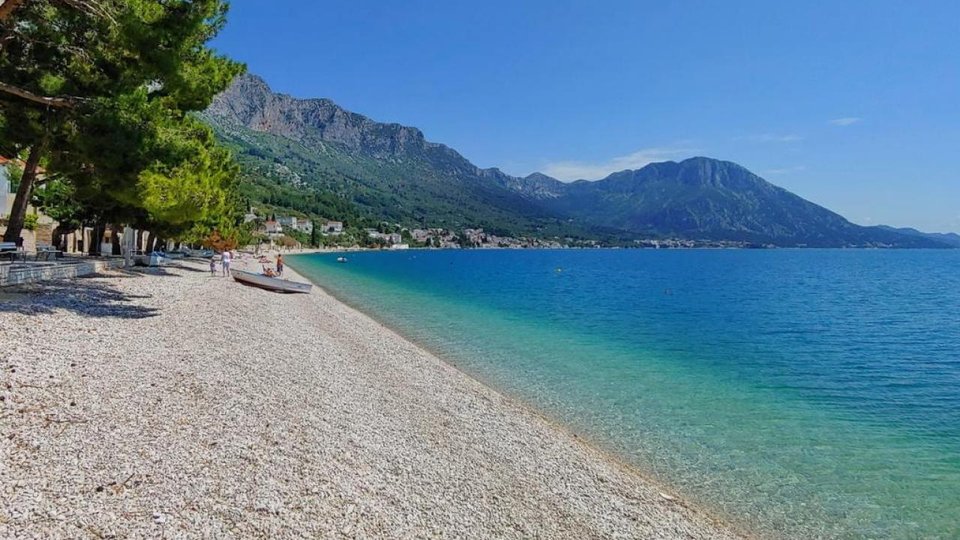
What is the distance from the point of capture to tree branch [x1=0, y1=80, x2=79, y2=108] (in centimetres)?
1278

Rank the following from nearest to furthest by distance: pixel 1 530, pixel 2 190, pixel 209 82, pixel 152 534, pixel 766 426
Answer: pixel 1 530 → pixel 152 534 → pixel 766 426 → pixel 209 82 → pixel 2 190

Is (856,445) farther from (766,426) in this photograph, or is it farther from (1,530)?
(1,530)

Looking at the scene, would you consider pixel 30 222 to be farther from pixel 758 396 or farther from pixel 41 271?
pixel 758 396

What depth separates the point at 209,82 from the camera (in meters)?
18.0

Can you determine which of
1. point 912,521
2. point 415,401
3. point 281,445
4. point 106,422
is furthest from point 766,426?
point 106,422

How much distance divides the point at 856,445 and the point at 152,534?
12702mm

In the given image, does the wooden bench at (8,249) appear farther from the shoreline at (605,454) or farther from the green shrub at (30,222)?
the green shrub at (30,222)

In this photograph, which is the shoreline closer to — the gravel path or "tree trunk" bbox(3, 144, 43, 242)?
the gravel path

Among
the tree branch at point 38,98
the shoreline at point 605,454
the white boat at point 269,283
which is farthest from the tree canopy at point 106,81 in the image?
the white boat at point 269,283

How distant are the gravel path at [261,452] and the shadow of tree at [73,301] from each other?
0.74 feet

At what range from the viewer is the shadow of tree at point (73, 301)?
1330 centimetres

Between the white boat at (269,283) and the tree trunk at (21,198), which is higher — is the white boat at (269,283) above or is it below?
below

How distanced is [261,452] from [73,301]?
12.1m

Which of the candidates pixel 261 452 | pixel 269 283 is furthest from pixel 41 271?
pixel 261 452
